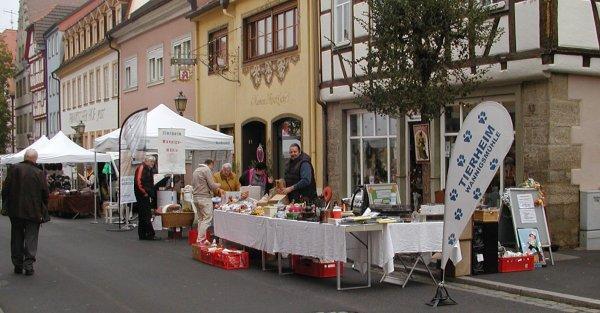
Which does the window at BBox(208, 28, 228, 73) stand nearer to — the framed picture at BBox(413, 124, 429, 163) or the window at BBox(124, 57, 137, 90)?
the window at BBox(124, 57, 137, 90)

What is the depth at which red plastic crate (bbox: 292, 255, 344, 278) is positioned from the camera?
35.1ft

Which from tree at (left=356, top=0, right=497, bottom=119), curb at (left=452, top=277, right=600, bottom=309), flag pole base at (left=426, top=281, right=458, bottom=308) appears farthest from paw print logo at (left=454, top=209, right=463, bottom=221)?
tree at (left=356, top=0, right=497, bottom=119)

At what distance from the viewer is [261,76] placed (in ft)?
72.3

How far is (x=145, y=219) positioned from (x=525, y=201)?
7.89m

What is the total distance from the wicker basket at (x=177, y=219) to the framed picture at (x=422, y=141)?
548 centimetres

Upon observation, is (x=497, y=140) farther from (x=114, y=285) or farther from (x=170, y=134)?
(x=170, y=134)

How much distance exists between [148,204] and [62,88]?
35.9 meters

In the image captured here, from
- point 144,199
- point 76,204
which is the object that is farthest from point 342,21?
point 76,204

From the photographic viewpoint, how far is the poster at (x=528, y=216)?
38.0ft

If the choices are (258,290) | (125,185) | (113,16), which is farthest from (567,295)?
(113,16)

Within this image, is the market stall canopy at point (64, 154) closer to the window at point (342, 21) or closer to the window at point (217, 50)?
the window at point (217, 50)

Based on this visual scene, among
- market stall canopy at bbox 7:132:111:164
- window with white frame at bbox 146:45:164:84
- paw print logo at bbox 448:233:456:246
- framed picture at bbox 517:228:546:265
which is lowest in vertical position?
framed picture at bbox 517:228:546:265

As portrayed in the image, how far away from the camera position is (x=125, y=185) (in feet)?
61.7

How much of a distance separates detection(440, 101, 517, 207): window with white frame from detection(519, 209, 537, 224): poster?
54.7 inches
